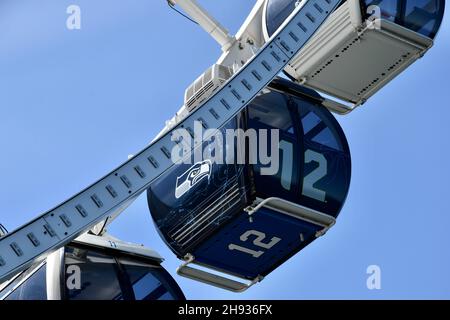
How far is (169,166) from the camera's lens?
20.6 m

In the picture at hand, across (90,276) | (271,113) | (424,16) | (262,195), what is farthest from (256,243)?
(424,16)

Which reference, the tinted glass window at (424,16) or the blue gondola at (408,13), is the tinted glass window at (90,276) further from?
the tinted glass window at (424,16)

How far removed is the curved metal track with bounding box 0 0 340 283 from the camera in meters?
19.8

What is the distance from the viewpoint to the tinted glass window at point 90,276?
83.9 feet

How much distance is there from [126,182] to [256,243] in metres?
6.33

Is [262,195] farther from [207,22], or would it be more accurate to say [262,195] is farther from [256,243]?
[207,22]

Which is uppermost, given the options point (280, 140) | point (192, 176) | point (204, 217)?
point (280, 140)

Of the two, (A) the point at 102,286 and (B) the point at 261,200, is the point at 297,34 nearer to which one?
(B) the point at 261,200

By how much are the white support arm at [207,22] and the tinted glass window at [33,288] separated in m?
5.16

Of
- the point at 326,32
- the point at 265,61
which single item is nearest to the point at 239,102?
the point at 265,61

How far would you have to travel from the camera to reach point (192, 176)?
27.0 m

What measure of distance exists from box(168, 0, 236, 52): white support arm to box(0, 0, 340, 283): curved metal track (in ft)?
17.1

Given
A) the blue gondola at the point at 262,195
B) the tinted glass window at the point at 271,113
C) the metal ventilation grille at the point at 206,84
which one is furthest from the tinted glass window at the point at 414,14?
the metal ventilation grille at the point at 206,84
